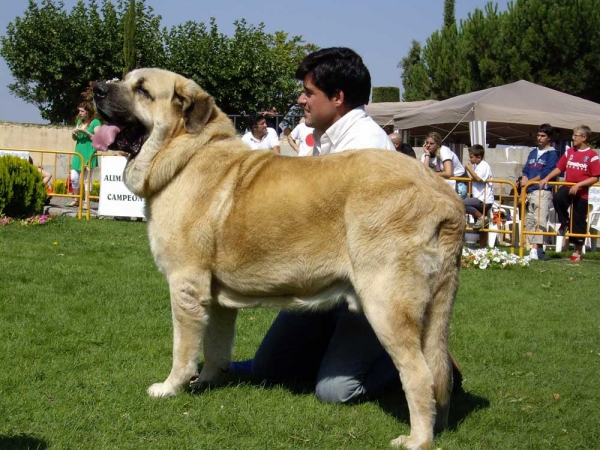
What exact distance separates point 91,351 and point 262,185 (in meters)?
2.06

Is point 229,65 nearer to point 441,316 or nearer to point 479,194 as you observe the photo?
point 479,194

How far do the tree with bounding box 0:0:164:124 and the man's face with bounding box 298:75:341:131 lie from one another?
3381 cm

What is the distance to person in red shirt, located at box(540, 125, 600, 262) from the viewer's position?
12023 mm

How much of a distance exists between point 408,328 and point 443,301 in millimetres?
245

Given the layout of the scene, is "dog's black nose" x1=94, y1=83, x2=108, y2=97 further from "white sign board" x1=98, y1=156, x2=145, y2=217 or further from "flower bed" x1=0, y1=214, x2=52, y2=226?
"white sign board" x1=98, y1=156, x2=145, y2=217

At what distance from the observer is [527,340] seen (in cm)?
622

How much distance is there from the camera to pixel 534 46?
30.4 metres

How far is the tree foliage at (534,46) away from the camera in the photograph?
2944cm

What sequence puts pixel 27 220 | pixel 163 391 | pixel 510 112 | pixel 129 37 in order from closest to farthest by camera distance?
pixel 163 391 → pixel 27 220 → pixel 510 112 → pixel 129 37

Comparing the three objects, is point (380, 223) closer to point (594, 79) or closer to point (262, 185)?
point (262, 185)

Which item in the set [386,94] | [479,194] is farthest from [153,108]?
[386,94]

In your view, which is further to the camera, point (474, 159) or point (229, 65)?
point (229, 65)

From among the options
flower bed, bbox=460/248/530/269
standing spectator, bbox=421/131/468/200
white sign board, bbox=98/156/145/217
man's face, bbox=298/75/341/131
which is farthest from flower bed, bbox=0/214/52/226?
man's face, bbox=298/75/341/131

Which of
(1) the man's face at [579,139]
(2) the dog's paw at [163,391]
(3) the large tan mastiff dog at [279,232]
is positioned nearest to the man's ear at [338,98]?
(3) the large tan mastiff dog at [279,232]
